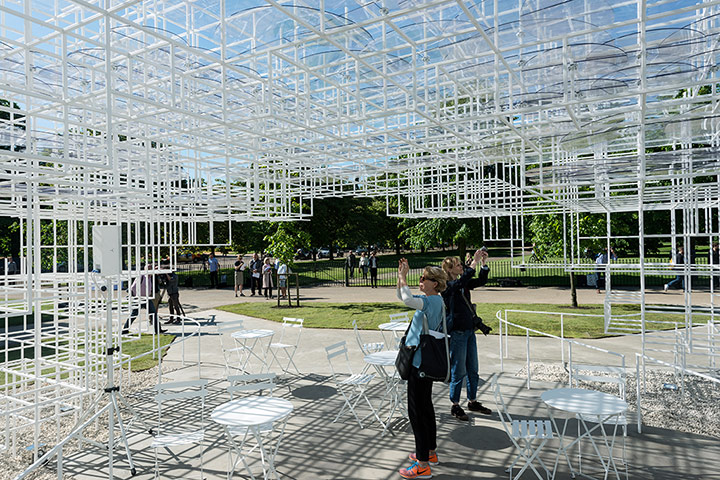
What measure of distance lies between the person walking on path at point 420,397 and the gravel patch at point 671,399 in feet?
10.1

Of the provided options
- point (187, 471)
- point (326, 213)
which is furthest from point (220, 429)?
point (326, 213)

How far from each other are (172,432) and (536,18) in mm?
6183

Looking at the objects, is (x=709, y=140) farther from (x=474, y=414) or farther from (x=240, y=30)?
(x=240, y=30)

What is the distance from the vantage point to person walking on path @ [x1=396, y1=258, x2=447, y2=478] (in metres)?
4.68

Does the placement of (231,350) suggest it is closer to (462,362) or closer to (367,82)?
(462,362)

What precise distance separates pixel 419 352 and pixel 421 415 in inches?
25.1

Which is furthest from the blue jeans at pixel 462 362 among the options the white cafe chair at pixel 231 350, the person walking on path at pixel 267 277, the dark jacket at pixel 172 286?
the person walking on path at pixel 267 277

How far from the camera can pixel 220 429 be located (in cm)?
595

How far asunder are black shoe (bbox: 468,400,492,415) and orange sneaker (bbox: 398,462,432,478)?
1844 millimetres

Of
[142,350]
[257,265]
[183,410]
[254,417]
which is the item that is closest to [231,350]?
[183,410]

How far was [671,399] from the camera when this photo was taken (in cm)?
662

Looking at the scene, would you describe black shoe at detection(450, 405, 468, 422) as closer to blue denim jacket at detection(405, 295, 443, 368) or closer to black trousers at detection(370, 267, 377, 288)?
blue denim jacket at detection(405, 295, 443, 368)

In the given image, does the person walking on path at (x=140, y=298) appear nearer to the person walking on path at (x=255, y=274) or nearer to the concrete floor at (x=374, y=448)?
the concrete floor at (x=374, y=448)

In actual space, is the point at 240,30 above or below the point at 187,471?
above
